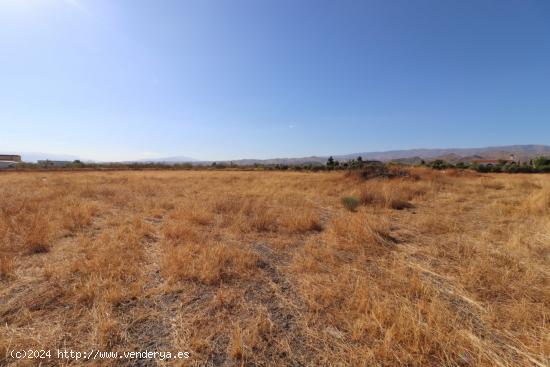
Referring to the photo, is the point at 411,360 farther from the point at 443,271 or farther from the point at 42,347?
the point at 42,347

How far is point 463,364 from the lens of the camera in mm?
1976

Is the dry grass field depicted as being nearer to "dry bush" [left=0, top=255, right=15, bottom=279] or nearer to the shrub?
"dry bush" [left=0, top=255, right=15, bottom=279]

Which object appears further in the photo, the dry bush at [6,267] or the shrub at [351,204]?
the shrub at [351,204]

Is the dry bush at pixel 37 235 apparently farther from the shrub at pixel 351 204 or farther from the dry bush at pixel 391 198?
the dry bush at pixel 391 198

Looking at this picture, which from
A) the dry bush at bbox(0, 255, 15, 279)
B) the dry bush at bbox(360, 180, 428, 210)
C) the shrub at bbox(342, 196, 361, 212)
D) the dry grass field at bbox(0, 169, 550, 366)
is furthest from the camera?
the dry bush at bbox(360, 180, 428, 210)

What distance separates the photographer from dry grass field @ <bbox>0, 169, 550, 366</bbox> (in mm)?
2146

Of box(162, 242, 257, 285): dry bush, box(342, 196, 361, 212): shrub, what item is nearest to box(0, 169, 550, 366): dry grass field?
box(162, 242, 257, 285): dry bush

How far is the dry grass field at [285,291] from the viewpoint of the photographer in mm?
2146

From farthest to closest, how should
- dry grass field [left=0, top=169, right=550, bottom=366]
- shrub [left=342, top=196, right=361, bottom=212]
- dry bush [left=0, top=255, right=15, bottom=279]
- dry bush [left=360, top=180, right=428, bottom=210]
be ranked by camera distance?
dry bush [left=360, top=180, right=428, bottom=210] < shrub [left=342, top=196, right=361, bottom=212] < dry bush [left=0, top=255, right=15, bottom=279] < dry grass field [left=0, top=169, right=550, bottom=366]

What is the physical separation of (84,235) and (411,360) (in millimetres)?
6256

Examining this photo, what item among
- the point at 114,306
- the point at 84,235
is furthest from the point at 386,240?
the point at 84,235

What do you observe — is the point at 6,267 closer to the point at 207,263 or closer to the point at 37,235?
the point at 37,235

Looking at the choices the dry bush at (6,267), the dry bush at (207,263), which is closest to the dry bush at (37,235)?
the dry bush at (6,267)

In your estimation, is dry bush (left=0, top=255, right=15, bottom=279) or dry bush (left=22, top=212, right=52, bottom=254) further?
dry bush (left=22, top=212, right=52, bottom=254)
